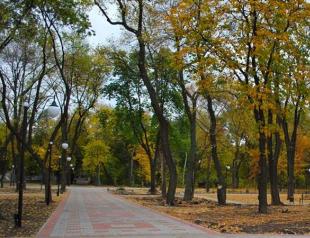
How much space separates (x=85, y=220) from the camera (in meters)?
17.9

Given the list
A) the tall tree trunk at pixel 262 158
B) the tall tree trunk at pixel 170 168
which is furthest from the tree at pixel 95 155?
the tall tree trunk at pixel 262 158

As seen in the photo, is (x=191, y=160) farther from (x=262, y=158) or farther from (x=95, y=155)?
(x=95, y=155)

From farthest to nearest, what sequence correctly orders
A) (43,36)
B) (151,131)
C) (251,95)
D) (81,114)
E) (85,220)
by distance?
(151,131) → (81,114) → (43,36) → (251,95) → (85,220)

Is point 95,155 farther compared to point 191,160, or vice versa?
point 95,155

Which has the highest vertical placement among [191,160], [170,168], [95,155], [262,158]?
[95,155]

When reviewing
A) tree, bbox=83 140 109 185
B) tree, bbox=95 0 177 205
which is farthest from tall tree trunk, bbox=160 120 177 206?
tree, bbox=83 140 109 185

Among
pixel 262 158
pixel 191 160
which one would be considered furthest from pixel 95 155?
pixel 262 158

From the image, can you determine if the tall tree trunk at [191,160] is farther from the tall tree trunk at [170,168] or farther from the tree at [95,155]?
the tree at [95,155]

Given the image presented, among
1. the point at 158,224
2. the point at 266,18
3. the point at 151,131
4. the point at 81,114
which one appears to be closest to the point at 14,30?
the point at 158,224

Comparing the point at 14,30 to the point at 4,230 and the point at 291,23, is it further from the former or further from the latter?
the point at 291,23

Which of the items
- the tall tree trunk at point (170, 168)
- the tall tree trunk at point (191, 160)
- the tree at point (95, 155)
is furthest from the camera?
the tree at point (95, 155)

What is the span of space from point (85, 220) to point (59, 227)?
2.42 meters

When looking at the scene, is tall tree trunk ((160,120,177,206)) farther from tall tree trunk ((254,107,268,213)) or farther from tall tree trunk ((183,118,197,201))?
tall tree trunk ((254,107,268,213))

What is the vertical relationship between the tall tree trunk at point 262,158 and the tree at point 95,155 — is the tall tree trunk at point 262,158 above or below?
below
